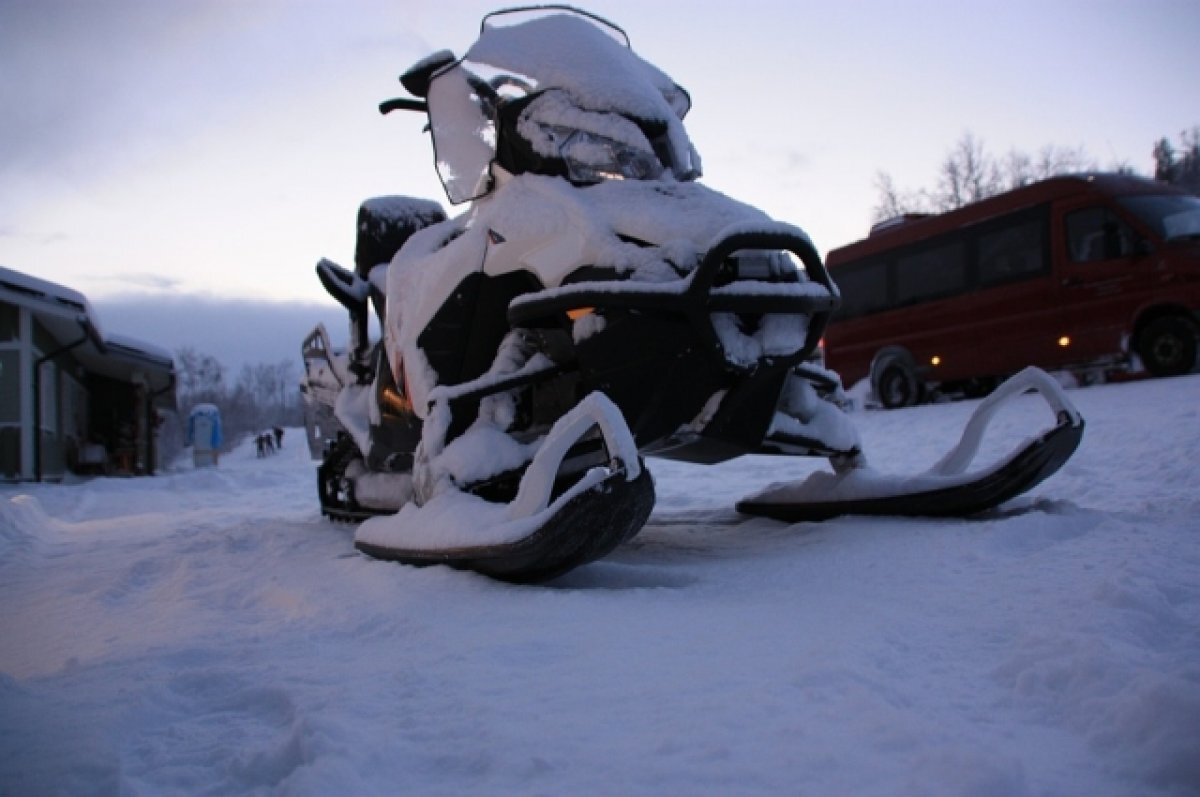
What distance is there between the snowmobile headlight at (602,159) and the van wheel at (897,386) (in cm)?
1075

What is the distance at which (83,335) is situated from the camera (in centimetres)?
1570

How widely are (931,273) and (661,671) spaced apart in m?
12.7

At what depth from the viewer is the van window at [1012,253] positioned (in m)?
11.6

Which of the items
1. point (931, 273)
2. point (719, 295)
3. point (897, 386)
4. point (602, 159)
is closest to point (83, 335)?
point (897, 386)

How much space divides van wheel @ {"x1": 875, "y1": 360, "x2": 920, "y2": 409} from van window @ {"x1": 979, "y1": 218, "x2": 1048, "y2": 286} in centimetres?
180

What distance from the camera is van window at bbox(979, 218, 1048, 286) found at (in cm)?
1160

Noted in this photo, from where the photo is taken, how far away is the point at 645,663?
195cm

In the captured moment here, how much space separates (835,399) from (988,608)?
196 centimetres

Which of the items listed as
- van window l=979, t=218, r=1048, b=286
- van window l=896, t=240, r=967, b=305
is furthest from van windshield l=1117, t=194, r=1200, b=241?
van window l=896, t=240, r=967, b=305

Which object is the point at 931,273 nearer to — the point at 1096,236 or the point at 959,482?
the point at 1096,236

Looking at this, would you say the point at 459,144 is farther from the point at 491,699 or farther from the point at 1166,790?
the point at 1166,790

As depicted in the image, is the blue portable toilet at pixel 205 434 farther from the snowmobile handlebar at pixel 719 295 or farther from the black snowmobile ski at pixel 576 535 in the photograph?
the black snowmobile ski at pixel 576 535

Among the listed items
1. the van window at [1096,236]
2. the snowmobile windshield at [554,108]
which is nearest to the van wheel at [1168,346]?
the van window at [1096,236]

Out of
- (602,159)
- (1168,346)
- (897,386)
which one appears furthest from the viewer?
(897,386)
